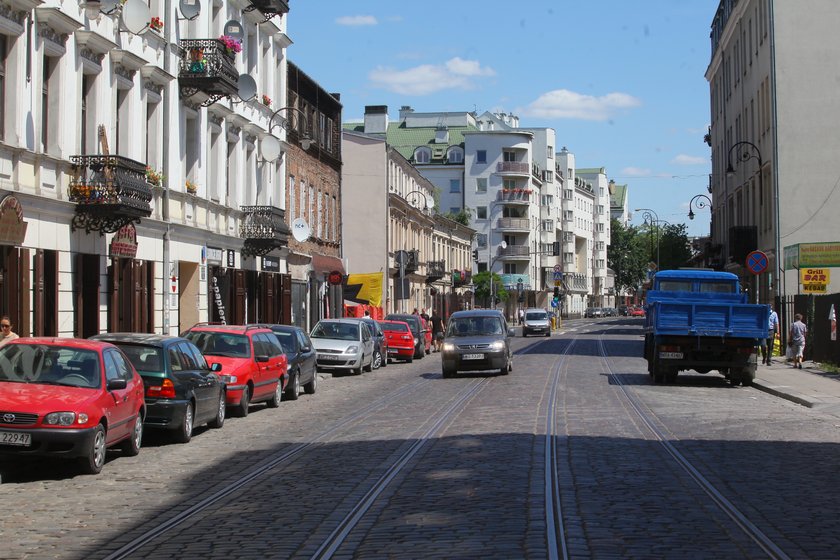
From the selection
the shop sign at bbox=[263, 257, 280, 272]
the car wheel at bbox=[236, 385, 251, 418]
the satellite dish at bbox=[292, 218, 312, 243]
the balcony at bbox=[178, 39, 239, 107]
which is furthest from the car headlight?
the satellite dish at bbox=[292, 218, 312, 243]

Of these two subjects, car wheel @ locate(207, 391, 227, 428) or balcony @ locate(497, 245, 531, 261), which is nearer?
car wheel @ locate(207, 391, 227, 428)

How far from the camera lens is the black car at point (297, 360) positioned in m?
24.9

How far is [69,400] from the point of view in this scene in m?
12.7

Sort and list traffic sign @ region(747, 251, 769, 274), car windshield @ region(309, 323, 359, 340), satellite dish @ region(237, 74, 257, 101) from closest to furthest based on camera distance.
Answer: traffic sign @ region(747, 251, 769, 274) < car windshield @ region(309, 323, 359, 340) < satellite dish @ region(237, 74, 257, 101)

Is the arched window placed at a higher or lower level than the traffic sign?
higher

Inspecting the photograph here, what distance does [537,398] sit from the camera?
23.5 metres

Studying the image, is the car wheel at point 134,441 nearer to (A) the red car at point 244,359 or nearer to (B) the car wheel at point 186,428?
(B) the car wheel at point 186,428

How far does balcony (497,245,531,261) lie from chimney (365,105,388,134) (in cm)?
2030

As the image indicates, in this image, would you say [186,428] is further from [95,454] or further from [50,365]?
[95,454]

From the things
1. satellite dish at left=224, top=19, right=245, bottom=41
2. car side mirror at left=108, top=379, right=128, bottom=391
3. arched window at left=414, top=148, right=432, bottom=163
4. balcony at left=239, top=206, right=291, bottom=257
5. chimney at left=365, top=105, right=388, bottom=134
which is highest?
chimney at left=365, top=105, right=388, bottom=134

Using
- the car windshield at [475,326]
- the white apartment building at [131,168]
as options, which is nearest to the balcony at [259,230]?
the white apartment building at [131,168]

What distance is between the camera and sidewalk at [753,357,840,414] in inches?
881

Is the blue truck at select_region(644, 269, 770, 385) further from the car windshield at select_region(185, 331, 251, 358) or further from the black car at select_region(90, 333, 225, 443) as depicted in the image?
the black car at select_region(90, 333, 225, 443)

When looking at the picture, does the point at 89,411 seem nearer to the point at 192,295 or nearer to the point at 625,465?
the point at 625,465
